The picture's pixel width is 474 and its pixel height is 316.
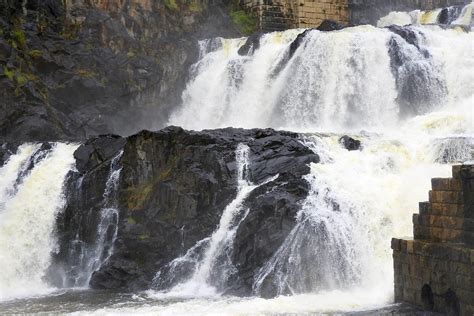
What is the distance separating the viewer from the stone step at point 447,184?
1352 centimetres

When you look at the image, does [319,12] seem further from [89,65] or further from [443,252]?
[443,252]

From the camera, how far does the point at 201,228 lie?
20281 millimetres

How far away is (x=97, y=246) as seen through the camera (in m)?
22.0

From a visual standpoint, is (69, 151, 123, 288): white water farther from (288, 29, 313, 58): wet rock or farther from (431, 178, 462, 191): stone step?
(288, 29, 313, 58): wet rock

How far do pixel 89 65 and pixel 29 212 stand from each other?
12.5 metres

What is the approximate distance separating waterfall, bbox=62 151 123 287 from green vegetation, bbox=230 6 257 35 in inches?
813

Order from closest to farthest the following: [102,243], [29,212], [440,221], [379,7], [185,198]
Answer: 1. [440,221]
2. [185,198]
3. [102,243]
4. [29,212]
5. [379,7]

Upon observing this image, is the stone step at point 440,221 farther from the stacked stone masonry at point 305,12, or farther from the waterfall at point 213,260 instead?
the stacked stone masonry at point 305,12

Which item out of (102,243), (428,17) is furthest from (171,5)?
(102,243)

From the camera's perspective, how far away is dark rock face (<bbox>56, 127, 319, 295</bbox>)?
1892 cm


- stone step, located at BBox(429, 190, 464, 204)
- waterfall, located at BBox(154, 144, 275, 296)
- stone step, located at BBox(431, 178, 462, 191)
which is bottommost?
waterfall, located at BBox(154, 144, 275, 296)

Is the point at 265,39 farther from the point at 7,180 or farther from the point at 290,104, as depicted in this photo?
the point at 7,180

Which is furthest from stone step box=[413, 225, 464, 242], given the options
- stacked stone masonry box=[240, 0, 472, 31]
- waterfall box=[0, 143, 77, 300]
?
stacked stone masonry box=[240, 0, 472, 31]

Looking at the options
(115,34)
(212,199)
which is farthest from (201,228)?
(115,34)
